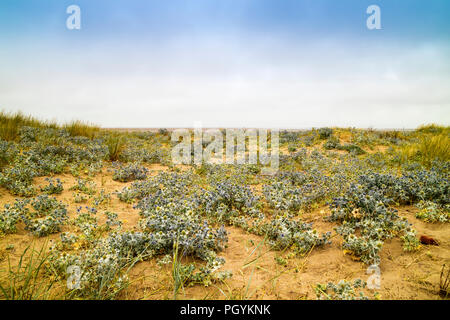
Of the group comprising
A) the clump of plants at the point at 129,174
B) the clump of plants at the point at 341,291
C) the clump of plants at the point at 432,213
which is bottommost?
the clump of plants at the point at 341,291

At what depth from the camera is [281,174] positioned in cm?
788

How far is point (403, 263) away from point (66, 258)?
4220 millimetres

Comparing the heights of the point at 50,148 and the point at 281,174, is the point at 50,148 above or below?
above

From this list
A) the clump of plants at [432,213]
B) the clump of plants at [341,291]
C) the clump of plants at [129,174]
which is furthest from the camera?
the clump of plants at [129,174]
